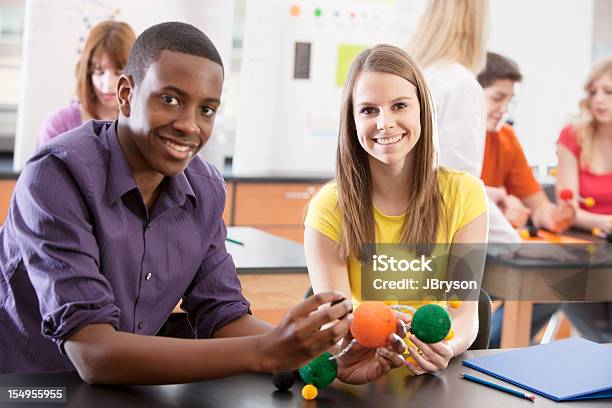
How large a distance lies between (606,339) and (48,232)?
2.80 meters

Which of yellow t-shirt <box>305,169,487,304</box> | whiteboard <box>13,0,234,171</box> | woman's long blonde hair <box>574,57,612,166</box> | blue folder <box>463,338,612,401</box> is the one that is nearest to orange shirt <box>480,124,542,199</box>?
woman's long blonde hair <box>574,57,612,166</box>

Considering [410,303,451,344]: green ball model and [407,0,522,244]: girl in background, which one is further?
Answer: [407,0,522,244]: girl in background

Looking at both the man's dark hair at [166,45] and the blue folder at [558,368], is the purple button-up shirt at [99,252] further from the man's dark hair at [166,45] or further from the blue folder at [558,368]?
the blue folder at [558,368]

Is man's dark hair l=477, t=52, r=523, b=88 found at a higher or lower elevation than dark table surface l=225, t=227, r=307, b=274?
higher

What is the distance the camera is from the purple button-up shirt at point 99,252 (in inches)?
59.8

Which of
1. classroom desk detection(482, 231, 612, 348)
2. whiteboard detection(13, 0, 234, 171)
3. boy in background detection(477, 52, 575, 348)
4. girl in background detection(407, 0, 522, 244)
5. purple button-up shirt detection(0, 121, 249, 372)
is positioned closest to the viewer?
purple button-up shirt detection(0, 121, 249, 372)

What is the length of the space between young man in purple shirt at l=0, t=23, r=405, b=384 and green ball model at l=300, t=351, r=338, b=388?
2.0 inches

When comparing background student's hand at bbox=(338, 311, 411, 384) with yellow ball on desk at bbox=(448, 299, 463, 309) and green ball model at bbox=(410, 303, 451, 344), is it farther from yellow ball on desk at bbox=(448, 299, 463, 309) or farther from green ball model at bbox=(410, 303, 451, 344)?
yellow ball on desk at bbox=(448, 299, 463, 309)

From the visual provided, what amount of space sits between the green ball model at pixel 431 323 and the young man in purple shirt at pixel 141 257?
5 cm

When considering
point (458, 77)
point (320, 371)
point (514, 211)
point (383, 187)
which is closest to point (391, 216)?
point (383, 187)

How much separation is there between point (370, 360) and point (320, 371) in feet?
0.38

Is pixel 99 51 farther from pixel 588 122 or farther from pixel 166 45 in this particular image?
pixel 166 45

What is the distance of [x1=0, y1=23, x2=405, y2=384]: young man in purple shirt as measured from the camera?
1472mm

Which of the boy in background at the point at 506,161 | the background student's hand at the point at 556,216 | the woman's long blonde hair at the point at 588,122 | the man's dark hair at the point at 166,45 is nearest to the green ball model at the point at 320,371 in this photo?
the man's dark hair at the point at 166,45
